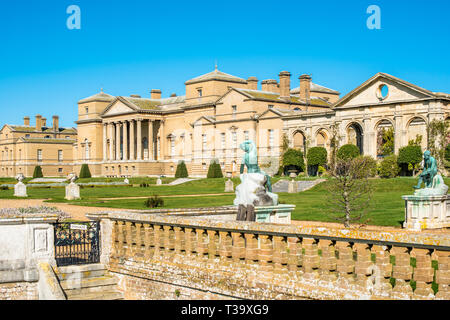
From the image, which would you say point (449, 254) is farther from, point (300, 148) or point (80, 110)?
point (80, 110)

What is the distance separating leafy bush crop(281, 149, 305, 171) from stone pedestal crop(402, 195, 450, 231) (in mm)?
45742

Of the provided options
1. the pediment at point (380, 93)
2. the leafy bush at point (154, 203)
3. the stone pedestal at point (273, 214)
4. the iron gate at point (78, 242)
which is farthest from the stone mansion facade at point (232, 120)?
the iron gate at point (78, 242)

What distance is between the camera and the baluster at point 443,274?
6953 mm

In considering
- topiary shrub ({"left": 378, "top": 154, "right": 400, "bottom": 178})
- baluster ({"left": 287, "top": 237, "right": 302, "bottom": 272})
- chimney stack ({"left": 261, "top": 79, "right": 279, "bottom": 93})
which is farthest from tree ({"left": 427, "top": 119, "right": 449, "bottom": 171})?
baluster ({"left": 287, "top": 237, "right": 302, "bottom": 272})

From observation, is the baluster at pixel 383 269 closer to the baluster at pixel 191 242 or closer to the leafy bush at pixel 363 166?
the baluster at pixel 191 242

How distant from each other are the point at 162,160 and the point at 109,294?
269ft

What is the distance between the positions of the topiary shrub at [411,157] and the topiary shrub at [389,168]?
503mm

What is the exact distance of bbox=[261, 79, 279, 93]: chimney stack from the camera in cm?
8056

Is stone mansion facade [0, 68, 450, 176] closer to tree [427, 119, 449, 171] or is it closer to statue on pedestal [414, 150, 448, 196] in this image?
tree [427, 119, 449, 171]

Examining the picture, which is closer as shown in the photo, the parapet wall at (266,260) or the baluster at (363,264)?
the parapet wall at (266,260)

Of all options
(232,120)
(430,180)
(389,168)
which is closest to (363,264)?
(430,180)

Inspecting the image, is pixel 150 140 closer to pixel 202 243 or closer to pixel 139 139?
pixel 139 139

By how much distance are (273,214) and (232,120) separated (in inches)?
2483

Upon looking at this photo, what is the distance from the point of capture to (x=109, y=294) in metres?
12.0
